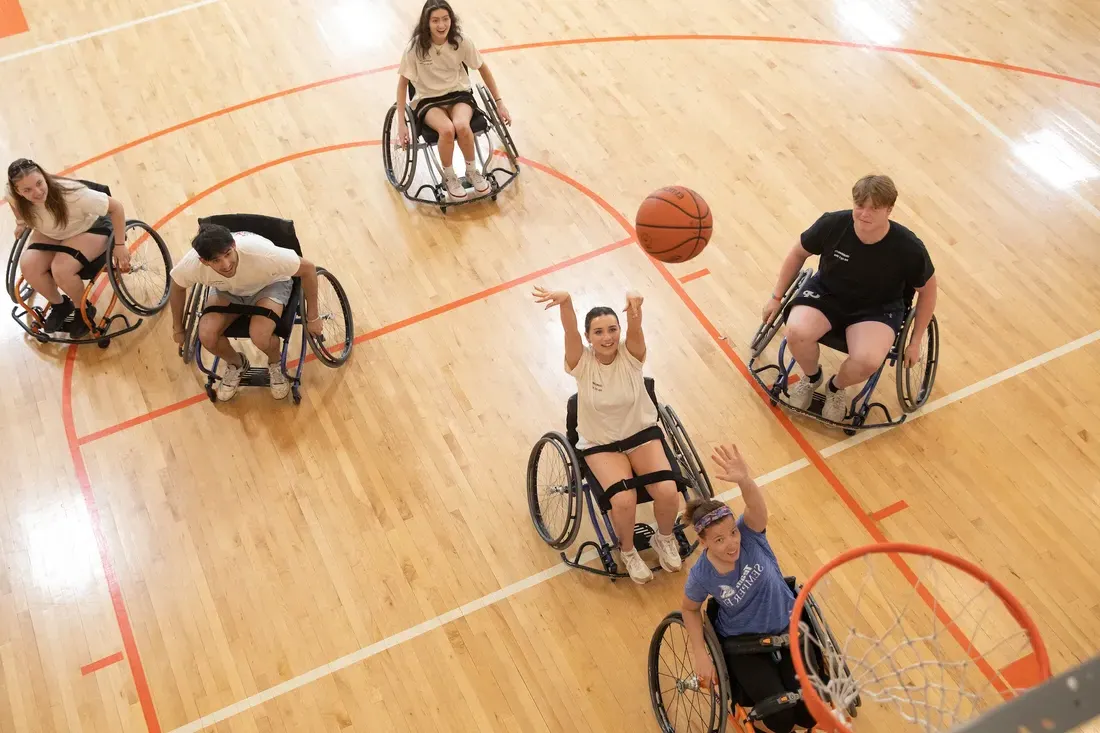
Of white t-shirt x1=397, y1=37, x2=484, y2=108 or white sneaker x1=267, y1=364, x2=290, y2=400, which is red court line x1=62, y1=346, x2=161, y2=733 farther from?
white t-shirt x1=397, y1=37, x2=484, y2=108

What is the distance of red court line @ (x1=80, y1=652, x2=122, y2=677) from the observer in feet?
14.3

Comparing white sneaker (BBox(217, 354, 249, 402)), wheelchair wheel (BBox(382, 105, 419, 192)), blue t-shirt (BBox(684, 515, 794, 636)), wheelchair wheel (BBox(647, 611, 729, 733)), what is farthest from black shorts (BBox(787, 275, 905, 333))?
white sneaker (BBox(217, 354, 249, 402))

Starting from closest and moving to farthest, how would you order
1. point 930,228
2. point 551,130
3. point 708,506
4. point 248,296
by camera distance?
point 708,506
point 248,296
point 930,228
point 551,130

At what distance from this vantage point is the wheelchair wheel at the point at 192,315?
16.4 ft

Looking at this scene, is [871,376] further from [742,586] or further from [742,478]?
[742,586]

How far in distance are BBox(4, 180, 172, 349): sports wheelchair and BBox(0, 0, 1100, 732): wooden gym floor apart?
0.11m

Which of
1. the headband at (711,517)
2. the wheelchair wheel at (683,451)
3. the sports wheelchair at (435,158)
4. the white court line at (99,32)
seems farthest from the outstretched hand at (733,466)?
the white court line at (99,32)

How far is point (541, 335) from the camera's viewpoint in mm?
5500

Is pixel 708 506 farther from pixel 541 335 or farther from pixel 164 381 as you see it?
pixel 164 381

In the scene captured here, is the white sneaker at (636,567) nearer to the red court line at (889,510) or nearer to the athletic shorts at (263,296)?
the red court line at (889,510)

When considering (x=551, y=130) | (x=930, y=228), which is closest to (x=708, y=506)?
(x=930, y=228)

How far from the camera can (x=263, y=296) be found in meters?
5.01

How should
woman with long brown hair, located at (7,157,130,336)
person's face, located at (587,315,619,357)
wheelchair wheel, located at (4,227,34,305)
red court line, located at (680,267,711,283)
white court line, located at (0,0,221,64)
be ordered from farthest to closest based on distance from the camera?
1. white court line, located at (0,0,221,64)
2. red court line, located at (680,267,711,283)
3. wheelchair wheel, located at (4,227,34,305)
4. woman with long brown hair, located at (7,157,130,336)
5. person's face, located at (587,315,619,357)

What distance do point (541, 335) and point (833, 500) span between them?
68.2 inches
